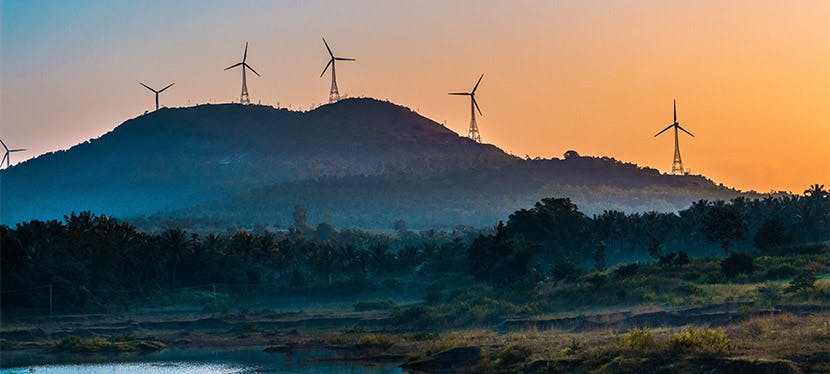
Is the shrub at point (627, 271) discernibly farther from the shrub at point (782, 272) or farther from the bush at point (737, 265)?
the shrub at point (782, 272)

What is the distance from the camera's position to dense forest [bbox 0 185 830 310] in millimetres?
124938

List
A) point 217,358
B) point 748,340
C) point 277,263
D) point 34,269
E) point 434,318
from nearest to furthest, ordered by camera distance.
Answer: point 748,340
point 217,358
point 434,318
point 34,269
point 277,263

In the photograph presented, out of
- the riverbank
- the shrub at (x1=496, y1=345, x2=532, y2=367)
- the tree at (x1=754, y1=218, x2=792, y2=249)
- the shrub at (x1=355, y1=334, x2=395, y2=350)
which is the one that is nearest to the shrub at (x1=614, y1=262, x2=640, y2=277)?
the riverbank

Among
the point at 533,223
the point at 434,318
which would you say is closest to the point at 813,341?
the point at 434,318

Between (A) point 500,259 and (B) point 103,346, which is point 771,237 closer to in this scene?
(A) point 500,259

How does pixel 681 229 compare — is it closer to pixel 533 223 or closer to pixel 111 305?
pixel 533 223

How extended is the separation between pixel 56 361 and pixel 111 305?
129 feet

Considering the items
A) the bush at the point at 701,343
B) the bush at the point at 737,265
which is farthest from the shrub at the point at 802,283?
the bush at the point at 701,343

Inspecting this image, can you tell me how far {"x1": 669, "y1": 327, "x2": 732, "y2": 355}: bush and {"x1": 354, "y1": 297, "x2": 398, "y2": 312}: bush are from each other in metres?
66.1

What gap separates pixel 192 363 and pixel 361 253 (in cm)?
6819

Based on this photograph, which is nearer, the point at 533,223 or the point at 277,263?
the point at 533,223

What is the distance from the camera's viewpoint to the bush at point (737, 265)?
97.7m

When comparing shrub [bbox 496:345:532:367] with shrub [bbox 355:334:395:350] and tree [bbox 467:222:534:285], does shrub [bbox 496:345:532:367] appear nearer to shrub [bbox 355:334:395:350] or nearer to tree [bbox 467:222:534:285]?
shrub [bbox 355:334:395:350]

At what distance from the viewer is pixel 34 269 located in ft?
421
